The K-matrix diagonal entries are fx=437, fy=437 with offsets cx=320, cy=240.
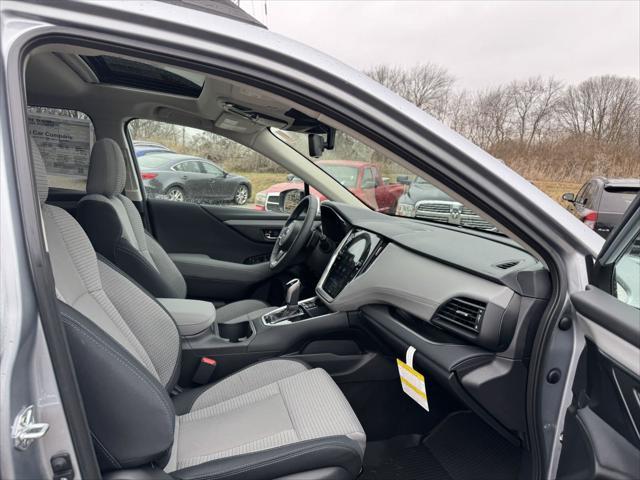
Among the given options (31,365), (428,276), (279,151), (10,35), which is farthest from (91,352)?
(279,151)

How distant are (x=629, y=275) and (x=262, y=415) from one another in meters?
1.12

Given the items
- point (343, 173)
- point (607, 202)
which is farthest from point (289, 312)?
point (607, 202)

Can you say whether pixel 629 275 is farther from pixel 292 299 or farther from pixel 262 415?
pixel 292 299

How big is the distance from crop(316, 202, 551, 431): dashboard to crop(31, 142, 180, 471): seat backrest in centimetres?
87

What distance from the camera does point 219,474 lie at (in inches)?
45.2

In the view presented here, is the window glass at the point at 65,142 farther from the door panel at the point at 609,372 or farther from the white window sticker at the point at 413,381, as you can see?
the door panel at the point at 609,372

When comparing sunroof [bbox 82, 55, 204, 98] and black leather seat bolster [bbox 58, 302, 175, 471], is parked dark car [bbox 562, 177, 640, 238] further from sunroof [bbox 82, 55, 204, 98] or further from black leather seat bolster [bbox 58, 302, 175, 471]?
black leather seat bolster [bbox 58, 302, 175, 471]

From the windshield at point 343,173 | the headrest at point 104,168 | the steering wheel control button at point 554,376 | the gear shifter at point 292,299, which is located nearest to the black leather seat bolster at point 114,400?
the steering wheel control button at point 554,376

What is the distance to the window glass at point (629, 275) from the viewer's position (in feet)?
3.18

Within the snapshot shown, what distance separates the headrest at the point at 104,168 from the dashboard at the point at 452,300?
1.17 m

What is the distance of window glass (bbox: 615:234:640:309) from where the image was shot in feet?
3.18

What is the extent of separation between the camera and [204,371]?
1.91 metres

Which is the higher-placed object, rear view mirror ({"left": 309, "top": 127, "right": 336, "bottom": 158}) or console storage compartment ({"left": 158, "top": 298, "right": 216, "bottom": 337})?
rear view mirror ({"left": 309, "top": 127, "right": 336, "bottom": 158})

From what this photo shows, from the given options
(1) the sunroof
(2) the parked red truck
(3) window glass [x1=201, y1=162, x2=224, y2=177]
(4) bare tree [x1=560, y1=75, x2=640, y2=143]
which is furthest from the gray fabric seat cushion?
(4) bare tree [x1=560, y1=75, x2=640, y2=143]
